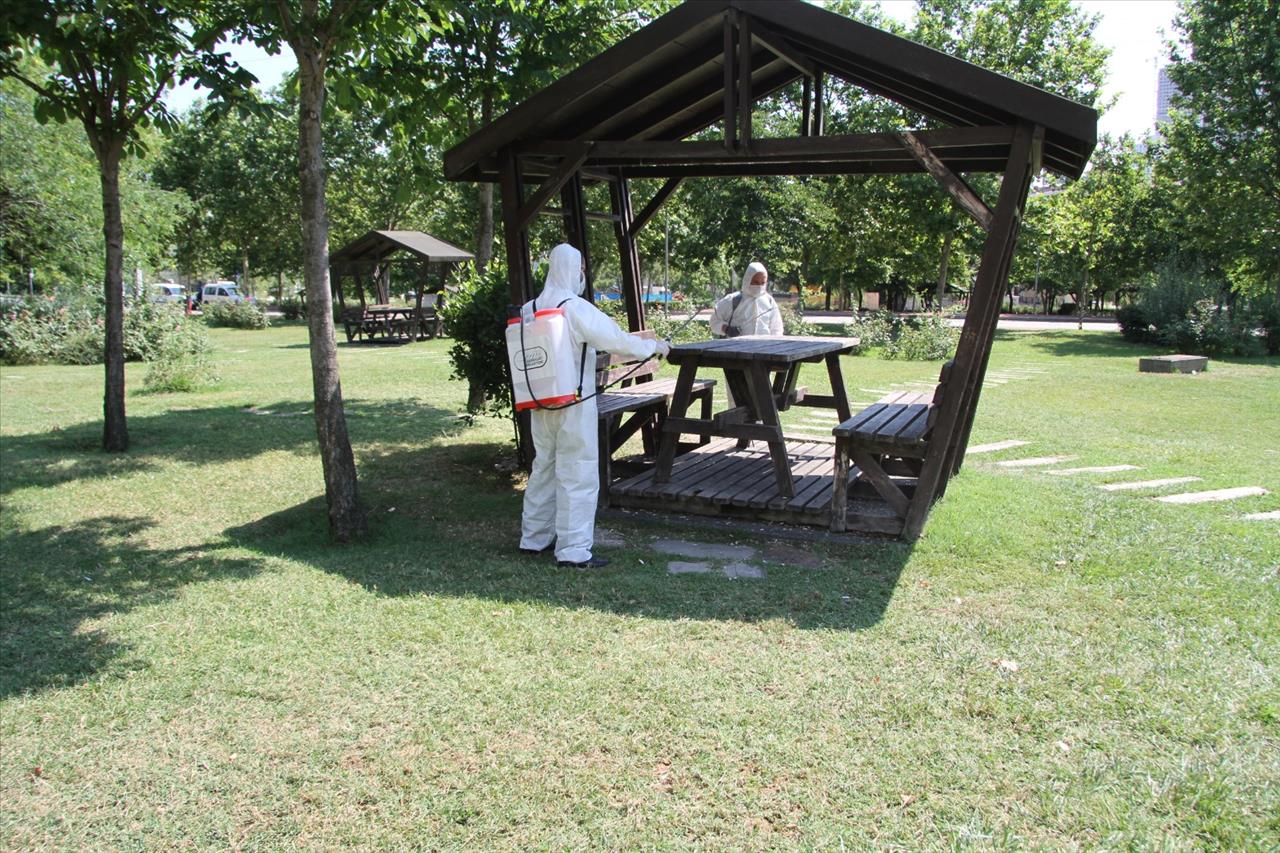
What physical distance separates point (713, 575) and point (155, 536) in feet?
12.7

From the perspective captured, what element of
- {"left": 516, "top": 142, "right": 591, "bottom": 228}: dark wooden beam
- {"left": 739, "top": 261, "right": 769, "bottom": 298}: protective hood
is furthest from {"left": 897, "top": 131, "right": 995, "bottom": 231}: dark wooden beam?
{"left": 739, "top": 261, "right": 769, "bottom": 298}: protective hood

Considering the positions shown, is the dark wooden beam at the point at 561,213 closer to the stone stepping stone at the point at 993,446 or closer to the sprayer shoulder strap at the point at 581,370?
A: the sprayer shoulder strap at the point at 581,370

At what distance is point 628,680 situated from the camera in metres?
3.93


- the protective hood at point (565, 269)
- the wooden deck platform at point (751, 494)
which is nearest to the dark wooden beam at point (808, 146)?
the protective hood at point (565, 269)

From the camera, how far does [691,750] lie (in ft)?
11.1

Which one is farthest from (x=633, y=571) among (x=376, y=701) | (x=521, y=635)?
(x=376, y=701)

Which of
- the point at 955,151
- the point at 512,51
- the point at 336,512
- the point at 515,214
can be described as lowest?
the point at 336,512

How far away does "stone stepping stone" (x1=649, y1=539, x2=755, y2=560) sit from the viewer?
5.68 metres

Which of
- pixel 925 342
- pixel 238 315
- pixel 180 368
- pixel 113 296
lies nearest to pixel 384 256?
pixel 238 315

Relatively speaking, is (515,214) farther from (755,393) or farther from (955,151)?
(955,151)

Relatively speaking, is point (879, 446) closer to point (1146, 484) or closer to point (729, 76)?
point (729, 76)

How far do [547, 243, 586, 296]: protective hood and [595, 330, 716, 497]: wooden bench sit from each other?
61 cm

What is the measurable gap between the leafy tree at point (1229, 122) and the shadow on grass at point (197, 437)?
20.6m

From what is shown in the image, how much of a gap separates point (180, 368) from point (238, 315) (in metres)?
19.8
